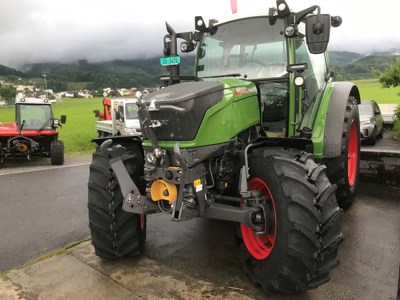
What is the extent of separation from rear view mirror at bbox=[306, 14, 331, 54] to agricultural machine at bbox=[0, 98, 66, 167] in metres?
9.01

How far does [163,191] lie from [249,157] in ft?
2.61

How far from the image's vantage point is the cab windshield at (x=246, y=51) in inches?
157

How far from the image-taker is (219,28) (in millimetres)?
4406

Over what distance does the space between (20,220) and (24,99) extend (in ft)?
23.7

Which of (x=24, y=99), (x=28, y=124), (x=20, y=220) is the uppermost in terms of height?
(x=24, y=99)

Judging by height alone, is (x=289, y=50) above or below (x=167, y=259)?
above

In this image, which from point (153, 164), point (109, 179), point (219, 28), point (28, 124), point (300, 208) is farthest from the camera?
point (28, 124)

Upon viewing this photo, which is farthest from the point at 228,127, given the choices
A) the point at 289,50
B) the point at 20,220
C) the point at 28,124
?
the point at 28,124

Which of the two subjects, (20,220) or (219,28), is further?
(20,220)

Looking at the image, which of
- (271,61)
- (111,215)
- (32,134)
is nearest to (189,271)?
(111,215)

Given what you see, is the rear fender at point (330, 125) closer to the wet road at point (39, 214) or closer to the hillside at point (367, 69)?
the hillside at point (367, 69)

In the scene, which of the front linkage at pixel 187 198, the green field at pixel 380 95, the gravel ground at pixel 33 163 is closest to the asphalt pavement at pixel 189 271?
the front linkage at pixel 187 198

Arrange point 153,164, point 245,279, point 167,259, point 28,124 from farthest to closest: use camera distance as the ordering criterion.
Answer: point 28,124 → point 167,259 → point 245,279 → point 153,164

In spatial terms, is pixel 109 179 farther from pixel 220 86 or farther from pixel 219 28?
pixel 219 28
